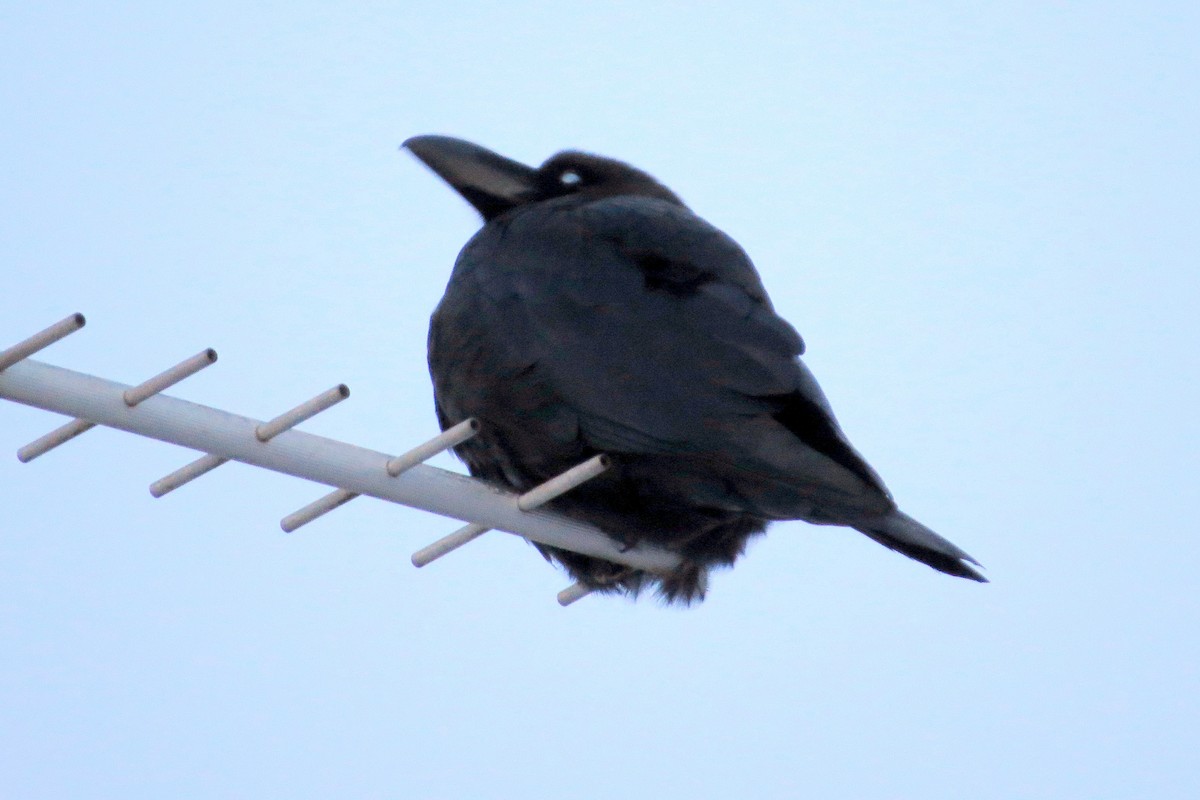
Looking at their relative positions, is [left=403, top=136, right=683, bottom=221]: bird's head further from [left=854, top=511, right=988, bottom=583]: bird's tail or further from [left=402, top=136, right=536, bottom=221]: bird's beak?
[left=854, top=511, right=988, bottom=583]: bird's tail

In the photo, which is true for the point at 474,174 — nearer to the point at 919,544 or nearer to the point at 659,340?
the point at 659,340

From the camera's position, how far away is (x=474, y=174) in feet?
17.7

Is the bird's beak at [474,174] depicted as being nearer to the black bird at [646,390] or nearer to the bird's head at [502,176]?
the bird's head at [502,176]

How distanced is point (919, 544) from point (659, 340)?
857mm

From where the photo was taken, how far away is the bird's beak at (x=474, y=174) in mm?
5395

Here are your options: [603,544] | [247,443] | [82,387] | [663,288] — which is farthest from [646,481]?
[82,387]

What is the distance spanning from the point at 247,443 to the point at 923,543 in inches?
57.2

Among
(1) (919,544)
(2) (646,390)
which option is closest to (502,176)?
(2) (646,390)

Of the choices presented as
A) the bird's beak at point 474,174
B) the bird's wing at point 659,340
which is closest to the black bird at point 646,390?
the bird's wing at point 659,340

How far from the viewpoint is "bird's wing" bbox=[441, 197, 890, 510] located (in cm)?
395

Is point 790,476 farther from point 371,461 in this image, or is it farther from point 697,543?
point 371,461

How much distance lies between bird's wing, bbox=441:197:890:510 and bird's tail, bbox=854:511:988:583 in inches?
1.9

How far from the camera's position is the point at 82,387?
2887mm

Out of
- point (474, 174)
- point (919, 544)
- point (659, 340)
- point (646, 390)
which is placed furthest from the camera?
point (474, 174)
